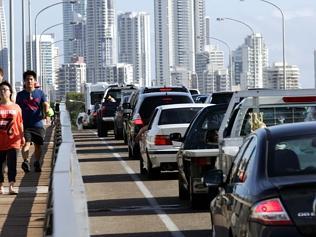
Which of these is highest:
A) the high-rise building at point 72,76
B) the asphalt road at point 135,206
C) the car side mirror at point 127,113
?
the high-rise building at point 72,76

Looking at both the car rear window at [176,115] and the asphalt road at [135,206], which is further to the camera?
the car rear window at [176,115]

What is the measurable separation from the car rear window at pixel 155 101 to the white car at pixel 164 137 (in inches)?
176

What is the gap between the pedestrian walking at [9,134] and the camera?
46.6 ft

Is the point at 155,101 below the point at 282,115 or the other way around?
the other way around

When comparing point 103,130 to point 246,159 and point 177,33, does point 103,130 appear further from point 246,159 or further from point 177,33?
point 177,33

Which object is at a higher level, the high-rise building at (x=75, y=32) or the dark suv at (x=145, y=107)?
the high-rise building at (x=75, y=32)

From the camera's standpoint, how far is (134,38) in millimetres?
146625

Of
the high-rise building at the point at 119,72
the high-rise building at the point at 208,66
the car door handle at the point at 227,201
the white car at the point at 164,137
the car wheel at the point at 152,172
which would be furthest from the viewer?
the high-rise building at the point at 119,72

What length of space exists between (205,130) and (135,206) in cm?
160

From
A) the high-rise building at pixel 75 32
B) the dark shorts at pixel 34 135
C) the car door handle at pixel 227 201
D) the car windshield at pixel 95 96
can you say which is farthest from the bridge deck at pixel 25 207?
the high-rise building at pixel 75 32

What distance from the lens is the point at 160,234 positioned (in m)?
11.6

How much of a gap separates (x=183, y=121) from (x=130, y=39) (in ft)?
422

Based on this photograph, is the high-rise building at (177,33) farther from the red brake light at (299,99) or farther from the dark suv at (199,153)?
the red brake light at (299,99)

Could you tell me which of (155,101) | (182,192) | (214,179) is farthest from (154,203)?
(155,101)
